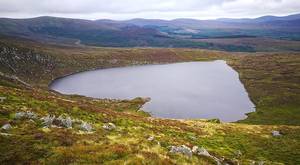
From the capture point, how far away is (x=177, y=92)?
12600 centimetres

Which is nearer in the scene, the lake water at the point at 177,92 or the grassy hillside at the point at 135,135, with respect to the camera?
the grassy hillside at the point at 135,135

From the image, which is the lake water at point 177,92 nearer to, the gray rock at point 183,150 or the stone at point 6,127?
the gray rock at point 183,150

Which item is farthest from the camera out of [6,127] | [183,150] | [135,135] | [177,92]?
[177,92]

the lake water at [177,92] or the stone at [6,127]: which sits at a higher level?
the stone at [6,127]

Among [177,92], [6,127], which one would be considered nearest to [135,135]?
[6,127]

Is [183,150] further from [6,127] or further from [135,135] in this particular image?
[6,127]

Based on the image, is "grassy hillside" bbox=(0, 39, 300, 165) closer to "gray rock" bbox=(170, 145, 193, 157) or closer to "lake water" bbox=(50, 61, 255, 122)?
"gray rock" bbox=(170, 145, 193, 157)

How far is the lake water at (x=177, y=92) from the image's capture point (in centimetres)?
9449

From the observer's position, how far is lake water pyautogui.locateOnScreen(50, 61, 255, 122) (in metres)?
94.5

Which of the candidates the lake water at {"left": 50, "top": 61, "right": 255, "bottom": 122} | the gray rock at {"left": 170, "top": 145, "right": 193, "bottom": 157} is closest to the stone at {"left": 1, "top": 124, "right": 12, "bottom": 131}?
the gray rock at {"left": 170, "top": 145, "right": 193, "bottom": 157}

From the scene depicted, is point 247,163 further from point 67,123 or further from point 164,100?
point 164,100

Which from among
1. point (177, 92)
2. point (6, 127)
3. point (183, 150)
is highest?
point (6, 127)

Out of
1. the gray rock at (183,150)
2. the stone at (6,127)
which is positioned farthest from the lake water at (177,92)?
the stone at (6,127)

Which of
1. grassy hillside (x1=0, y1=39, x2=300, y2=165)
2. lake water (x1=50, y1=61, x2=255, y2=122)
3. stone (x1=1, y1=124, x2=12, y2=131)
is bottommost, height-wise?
lake water (x1=50, y1=61, x2=255, y2=122)
